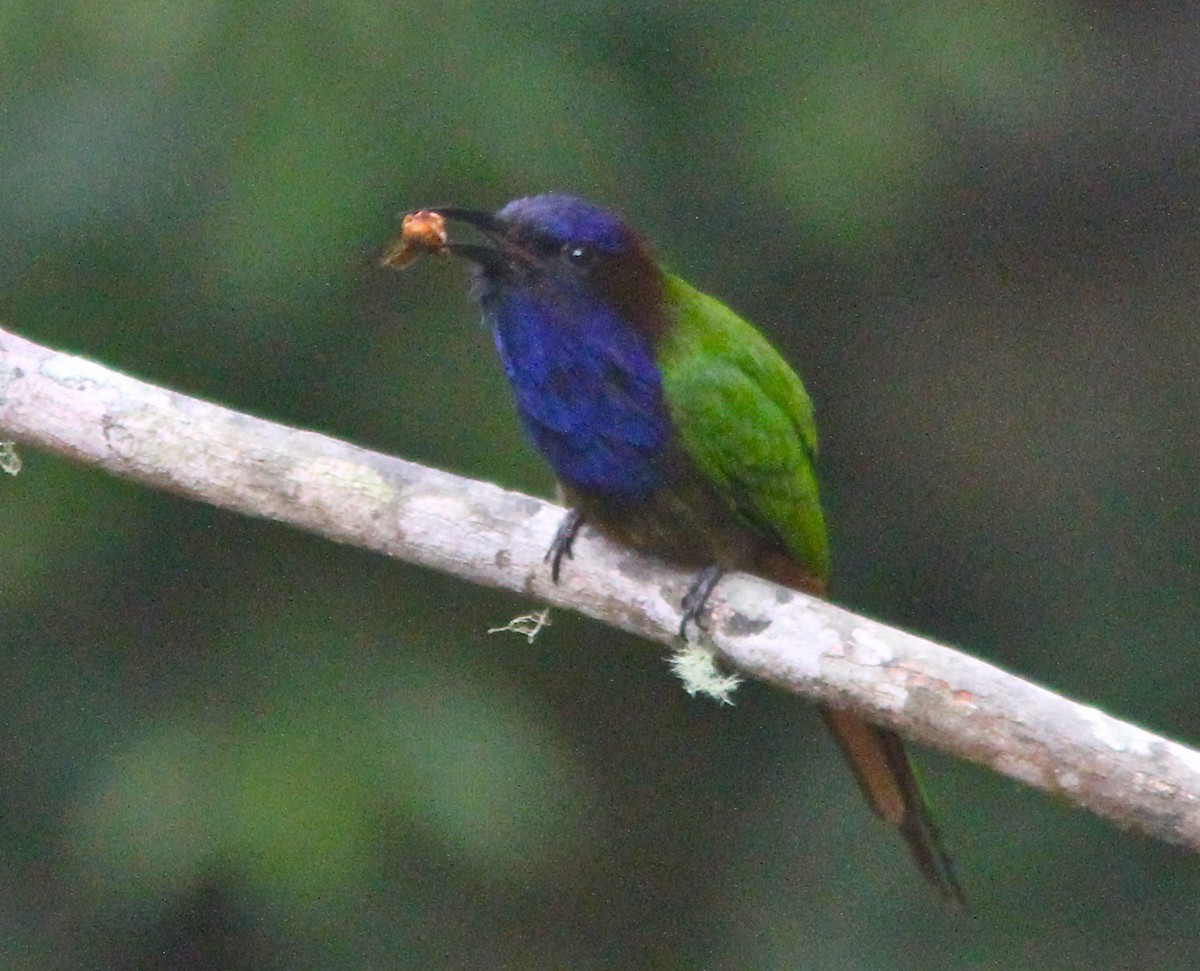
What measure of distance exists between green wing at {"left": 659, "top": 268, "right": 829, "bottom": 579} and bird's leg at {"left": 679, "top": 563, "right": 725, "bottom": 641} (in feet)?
0.52

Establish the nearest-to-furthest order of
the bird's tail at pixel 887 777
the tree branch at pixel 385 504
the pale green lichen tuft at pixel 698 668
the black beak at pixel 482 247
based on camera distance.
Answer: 1. the tree branch at pixel 385 504
2. the pale green lichen tuft at pixel 698 668
3. the black beak at pixel 482 247
4. the bird's tail at pixel 887 777

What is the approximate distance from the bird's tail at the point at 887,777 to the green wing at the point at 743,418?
11.7 inches

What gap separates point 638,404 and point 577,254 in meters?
0.26

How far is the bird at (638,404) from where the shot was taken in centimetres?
303

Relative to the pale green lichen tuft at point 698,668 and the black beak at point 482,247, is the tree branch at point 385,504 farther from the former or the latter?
the black beak at point 482,247

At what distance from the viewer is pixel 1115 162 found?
481cm

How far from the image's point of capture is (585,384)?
9.95 ft

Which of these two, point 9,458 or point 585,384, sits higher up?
point 585,384

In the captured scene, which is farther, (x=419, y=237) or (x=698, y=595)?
(x=419, y=237)

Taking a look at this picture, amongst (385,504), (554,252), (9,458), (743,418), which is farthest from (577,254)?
(9,458)

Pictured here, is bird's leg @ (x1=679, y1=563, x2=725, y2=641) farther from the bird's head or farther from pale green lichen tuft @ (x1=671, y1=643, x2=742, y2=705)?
the bird's head

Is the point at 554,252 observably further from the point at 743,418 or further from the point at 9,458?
the point at 9,458

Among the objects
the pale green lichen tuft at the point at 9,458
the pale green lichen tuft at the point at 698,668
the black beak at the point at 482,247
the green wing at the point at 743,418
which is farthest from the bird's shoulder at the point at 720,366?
the pale green lichen tuft at the point at 9,458

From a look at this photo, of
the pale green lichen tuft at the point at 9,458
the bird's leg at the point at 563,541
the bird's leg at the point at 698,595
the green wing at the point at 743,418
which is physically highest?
the green wing at the point at 743,418
